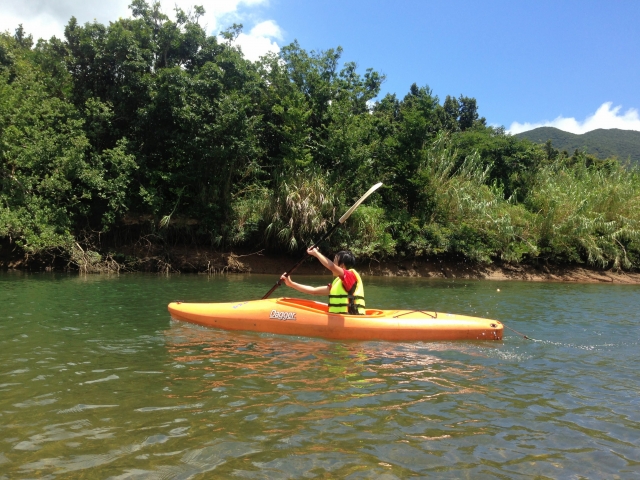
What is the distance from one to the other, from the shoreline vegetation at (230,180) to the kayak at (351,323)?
8.65 m

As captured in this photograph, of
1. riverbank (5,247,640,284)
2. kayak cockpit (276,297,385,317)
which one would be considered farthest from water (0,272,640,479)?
riverbank (5,247,640,284)

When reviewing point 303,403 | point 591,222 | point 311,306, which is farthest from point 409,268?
point 303,403

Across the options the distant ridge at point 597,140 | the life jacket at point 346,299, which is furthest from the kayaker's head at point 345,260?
the distant ridge at point 597,140

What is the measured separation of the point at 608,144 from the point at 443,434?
8340 cm

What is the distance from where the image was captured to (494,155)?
21859mm

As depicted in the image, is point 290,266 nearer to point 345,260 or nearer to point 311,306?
point 311,306

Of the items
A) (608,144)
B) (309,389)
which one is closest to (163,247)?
(309,389)

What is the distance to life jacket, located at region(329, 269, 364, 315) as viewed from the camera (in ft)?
20.6

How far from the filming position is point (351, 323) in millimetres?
6023

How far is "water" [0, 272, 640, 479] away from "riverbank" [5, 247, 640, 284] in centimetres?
805

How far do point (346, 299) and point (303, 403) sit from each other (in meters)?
2.76

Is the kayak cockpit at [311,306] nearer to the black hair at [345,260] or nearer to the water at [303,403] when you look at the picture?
the water at [303,403]

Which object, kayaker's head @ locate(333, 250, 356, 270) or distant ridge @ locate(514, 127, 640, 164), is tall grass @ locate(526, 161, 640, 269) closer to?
kayaker's head @ locate(333, 250, 356, 270)

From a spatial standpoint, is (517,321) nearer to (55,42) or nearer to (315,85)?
(315,85)
